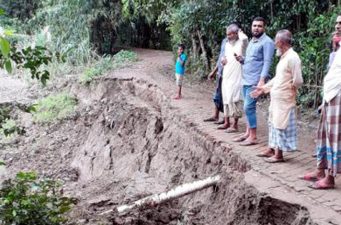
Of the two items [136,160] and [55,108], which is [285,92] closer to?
[136,160]

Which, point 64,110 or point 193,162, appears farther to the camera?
point 64,110

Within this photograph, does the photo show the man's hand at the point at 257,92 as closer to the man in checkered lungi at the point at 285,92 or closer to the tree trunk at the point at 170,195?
the man in checkered lungi at the point at 285,92

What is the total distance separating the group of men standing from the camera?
4375 mm

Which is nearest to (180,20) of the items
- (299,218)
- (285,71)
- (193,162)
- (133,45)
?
(193,162)

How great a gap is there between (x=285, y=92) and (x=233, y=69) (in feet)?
5.40

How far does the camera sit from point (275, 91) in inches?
205

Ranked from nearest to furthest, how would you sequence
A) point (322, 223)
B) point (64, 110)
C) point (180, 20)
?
point (322, 223) < point (180, 20) < point (64, 110)

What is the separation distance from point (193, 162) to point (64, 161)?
4750 mm

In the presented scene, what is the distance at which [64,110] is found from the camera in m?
13.3

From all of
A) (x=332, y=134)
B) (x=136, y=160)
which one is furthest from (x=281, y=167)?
(x=136, y=160)

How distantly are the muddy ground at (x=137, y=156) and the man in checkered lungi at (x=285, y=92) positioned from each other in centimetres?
63

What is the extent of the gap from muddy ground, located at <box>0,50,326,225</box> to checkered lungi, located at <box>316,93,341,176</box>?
0.55 meters

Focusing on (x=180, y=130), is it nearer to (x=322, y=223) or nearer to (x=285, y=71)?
(x=285, y=71)

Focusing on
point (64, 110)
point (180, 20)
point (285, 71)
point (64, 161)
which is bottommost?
point (64, 161)
